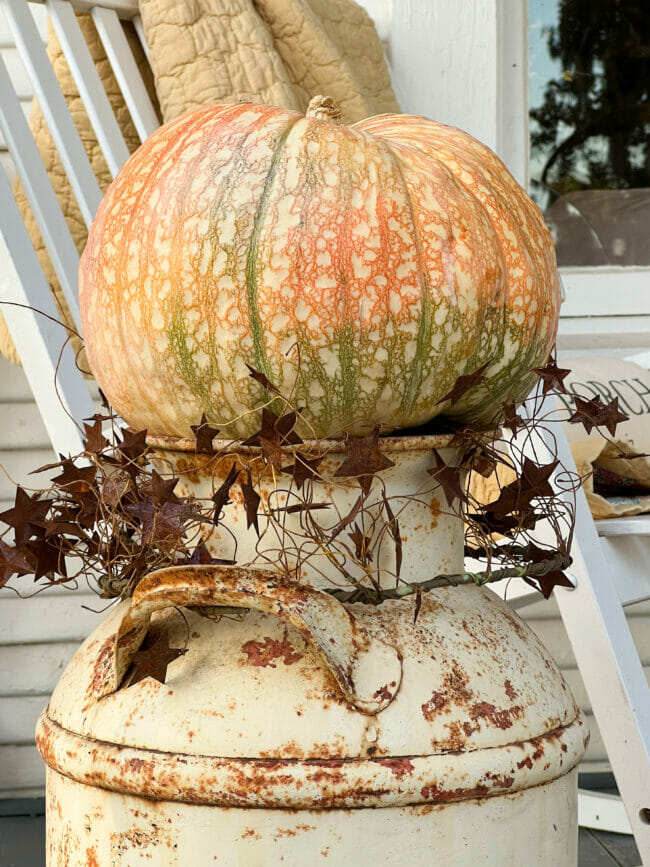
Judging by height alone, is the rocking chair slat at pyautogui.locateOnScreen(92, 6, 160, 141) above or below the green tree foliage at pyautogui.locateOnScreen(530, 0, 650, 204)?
above

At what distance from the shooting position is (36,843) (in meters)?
1.95

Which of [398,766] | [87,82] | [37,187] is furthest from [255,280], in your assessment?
[87,82]

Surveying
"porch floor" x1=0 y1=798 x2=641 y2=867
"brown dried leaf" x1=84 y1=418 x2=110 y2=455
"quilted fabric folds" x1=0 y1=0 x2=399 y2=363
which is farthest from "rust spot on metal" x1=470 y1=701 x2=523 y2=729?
"porch floor" x1=0 y1=798 x2=641 y2=867

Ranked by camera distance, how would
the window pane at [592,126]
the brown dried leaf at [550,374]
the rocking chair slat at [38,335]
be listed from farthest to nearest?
1. the window pane at [592,126]
2. the rocking chair slat at [38,335]
3. the brown dried leaf at [550,374]

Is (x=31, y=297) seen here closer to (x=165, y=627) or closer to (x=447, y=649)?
(x=165, y=627)

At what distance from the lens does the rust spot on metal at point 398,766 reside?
2.30ft

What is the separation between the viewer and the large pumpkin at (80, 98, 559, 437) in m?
0.75

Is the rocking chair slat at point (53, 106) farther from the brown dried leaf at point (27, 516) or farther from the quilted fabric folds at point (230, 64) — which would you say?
the brown dried leaf at point (27, 516)

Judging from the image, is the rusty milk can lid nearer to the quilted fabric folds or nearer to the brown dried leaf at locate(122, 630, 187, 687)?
the brown dried leaf at locate(122, 630, 187, 687)

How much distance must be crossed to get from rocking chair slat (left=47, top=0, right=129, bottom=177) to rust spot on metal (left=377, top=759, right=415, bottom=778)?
119 cm

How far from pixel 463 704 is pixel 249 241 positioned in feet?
1.24

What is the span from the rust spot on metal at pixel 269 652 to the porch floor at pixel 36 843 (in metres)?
1.35

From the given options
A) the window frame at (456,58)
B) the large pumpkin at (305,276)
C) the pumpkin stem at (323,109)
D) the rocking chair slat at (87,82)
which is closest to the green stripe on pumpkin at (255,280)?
the large pumpkin at (305,276)

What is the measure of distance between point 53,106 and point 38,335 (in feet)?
1.66
